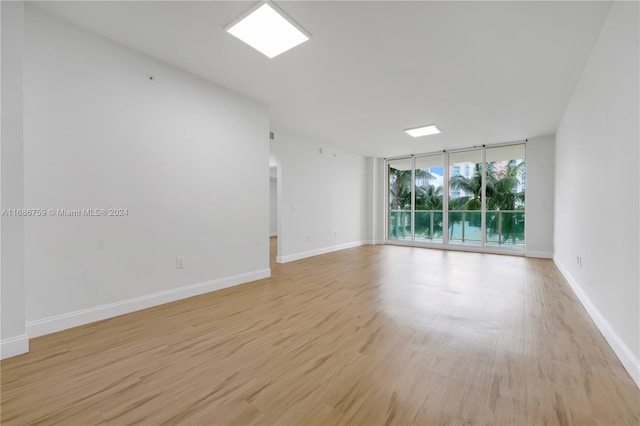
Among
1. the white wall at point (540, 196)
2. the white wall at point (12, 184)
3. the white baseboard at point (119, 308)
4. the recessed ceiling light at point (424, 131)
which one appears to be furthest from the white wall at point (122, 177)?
the white wall at point (540, 196)

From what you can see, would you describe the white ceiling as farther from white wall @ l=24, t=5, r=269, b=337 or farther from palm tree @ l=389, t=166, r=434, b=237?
palm tree @ l=389, t=166, r=434, b=237

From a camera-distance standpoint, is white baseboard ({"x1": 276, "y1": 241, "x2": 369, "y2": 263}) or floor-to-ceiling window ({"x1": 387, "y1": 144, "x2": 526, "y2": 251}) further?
floor-to-ceiling window ({"x1": 387, "y1": 144, "x2": 526, "y2": 251})

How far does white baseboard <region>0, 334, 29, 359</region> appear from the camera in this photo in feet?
6.08

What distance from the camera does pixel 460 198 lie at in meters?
7.29

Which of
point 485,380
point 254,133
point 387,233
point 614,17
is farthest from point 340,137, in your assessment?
point 485,380

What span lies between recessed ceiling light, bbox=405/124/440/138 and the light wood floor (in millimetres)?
3444

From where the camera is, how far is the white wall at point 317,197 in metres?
5.52

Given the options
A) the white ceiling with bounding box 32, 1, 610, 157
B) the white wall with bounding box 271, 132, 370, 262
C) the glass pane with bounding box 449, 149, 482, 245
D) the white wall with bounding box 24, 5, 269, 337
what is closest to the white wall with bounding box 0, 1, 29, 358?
the white wall with bounding box 24, 5, 269, 337

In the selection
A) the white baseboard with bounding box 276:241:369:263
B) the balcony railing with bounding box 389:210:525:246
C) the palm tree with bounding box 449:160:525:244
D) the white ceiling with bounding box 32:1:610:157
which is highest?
the white ceiling with bounding box 32:1:610:157

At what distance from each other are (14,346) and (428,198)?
8204 mm

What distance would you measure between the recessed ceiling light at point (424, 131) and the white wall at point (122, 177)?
3416 millimetres

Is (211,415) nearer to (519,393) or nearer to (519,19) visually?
(519,393)

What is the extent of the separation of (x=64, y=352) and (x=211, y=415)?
148cm

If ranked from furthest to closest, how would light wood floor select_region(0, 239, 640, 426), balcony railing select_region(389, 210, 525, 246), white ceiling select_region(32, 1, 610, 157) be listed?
balcony railing select_region(389, 210, 525, 246)
white ceiling select_region(32, 1, 610, 157)
light wood floor select_region(0, 239, 640, 426)
